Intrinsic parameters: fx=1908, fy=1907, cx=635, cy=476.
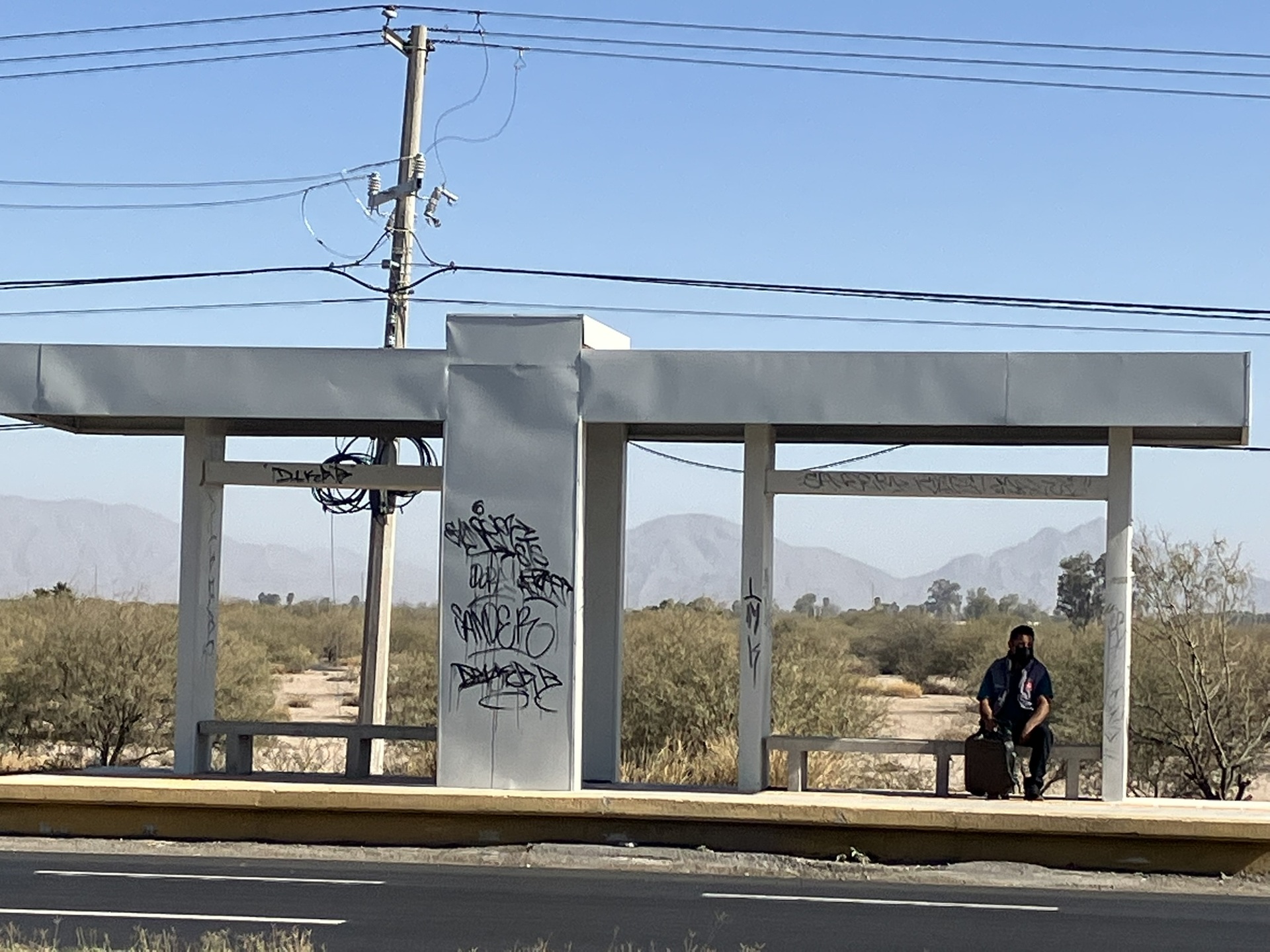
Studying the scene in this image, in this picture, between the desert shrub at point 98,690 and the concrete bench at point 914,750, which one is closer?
the concrete bench at point 914,750

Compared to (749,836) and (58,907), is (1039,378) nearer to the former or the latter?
(749,836)

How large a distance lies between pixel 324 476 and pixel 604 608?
8.79ft

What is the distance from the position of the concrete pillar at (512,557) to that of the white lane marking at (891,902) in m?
2.70

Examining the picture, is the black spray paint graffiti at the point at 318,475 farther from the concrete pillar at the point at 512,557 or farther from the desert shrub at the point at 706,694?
the desert shrub at the point at 706,694

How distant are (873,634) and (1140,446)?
42241mm

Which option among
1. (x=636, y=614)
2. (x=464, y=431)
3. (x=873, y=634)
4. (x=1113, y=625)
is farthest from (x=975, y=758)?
(x=873, y=634)

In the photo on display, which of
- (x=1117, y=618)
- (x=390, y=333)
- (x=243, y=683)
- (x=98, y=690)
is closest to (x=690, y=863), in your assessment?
(x=1117, y=618)

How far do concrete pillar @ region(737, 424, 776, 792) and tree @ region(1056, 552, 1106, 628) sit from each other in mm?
47303

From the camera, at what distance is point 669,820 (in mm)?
14570

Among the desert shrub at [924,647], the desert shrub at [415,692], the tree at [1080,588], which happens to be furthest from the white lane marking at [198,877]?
the tree at [1080,588]

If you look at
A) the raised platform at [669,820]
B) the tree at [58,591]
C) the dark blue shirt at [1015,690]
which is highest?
the tree at [58,591]

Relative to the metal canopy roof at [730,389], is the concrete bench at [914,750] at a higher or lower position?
lower

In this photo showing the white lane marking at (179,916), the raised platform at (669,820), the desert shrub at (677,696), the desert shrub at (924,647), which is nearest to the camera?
the white lane marking at (179,916)

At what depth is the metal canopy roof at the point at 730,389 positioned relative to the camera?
14.5 metres
